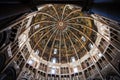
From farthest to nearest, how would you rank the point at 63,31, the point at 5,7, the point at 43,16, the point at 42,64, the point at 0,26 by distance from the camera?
the point at 63,31 < the point at 43,16 < the point at 42,64 < the point at 0,26 < the point at 5,7

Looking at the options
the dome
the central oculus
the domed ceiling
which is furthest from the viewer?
the central oculus

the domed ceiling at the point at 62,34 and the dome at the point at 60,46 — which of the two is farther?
the domed ceiling at the point at 62,34

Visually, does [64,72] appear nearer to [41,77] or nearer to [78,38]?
[41,77]

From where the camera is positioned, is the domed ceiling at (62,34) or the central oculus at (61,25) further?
the central oculus at (61,25)

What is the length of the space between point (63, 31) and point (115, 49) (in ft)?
42.1

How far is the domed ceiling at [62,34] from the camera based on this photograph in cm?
3011

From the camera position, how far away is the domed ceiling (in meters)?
30.1

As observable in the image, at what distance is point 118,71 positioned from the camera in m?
21.2

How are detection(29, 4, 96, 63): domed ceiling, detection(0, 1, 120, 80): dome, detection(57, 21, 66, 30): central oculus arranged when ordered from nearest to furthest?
detection(0, 1, 120, 80): dome < detection(29, 4, 96, 63): domed ceiling < detection(57, 21, 66, 30): central oculus

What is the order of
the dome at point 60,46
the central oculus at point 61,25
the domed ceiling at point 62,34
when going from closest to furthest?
1. the dome at point 60,46
2. the domed ceiling at point 62,34
3. the central oculus at point 61,25

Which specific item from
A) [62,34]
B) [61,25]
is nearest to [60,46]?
[62,34]

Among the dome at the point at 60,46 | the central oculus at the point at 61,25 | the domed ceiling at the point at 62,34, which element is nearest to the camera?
the dome at the point at 60,46

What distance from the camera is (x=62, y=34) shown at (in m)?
33.1

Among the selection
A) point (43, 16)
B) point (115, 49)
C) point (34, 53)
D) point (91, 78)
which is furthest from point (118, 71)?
point (43, 16)
